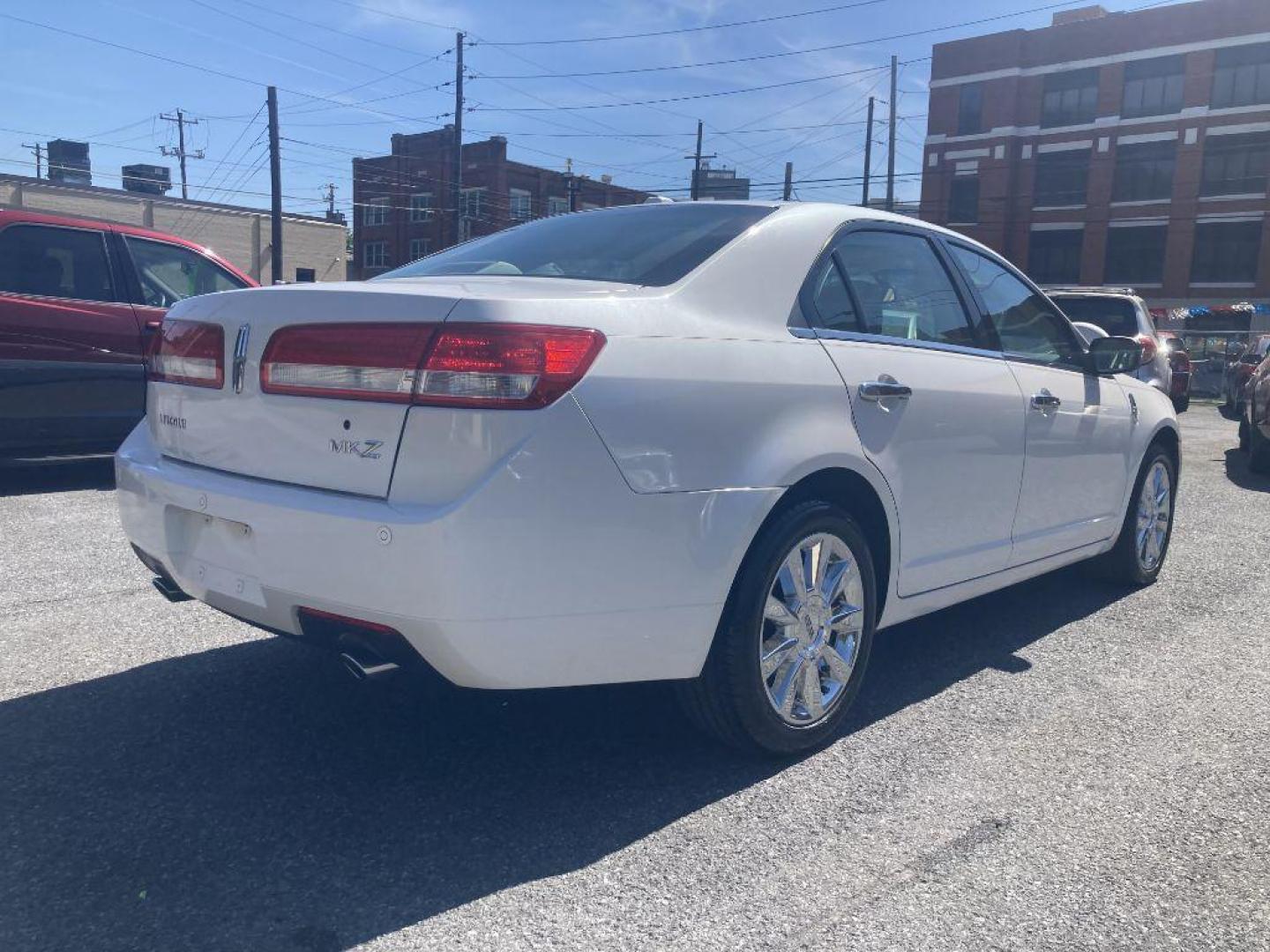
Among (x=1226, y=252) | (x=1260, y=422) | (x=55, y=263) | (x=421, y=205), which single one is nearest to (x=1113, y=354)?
(x=55, y=263)

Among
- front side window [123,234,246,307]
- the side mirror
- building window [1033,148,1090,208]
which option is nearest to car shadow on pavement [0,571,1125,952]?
the side mirror

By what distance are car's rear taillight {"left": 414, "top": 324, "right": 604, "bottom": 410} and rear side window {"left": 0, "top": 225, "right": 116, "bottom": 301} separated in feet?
18.2

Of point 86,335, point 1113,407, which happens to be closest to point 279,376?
point 1113,407

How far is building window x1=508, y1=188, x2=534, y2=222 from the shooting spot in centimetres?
5838

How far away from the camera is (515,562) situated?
2426mm

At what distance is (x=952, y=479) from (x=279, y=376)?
218cm

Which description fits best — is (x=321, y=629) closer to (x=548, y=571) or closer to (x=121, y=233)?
(x=548, y=571)

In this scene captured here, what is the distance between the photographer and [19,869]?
Result: 241 cm

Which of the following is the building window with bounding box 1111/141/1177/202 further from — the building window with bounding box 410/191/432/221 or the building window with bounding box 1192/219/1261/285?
the building window with bounding box 410/191/432/221

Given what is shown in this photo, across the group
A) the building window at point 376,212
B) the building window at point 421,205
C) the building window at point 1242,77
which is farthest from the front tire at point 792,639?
the building window at point 376,212

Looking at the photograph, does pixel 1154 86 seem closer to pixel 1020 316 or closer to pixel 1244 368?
pixel 1244 368

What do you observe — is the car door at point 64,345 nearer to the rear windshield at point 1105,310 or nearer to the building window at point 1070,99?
the rear windshield at point 1105,310

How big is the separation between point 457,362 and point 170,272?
5811mm

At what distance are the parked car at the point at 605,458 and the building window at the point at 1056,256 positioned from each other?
166ft
